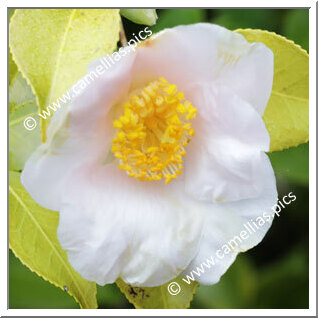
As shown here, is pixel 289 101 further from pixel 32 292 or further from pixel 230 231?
pixel 32 292

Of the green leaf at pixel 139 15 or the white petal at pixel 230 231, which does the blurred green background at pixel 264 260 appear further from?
the white petal at pixel 230 231

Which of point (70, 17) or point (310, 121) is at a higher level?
point (70, 17)

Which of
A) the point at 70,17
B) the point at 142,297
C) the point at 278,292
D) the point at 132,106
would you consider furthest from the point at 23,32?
the point at 278,292

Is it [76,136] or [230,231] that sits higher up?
[76,136]

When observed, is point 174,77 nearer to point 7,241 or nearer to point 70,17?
point 70,17

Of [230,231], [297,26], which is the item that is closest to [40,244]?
[230,231]

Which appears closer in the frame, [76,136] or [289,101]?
[76,136]

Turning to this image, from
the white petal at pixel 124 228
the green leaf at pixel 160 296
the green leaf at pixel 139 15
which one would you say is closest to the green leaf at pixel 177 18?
the green leaf at pixel 139 15
